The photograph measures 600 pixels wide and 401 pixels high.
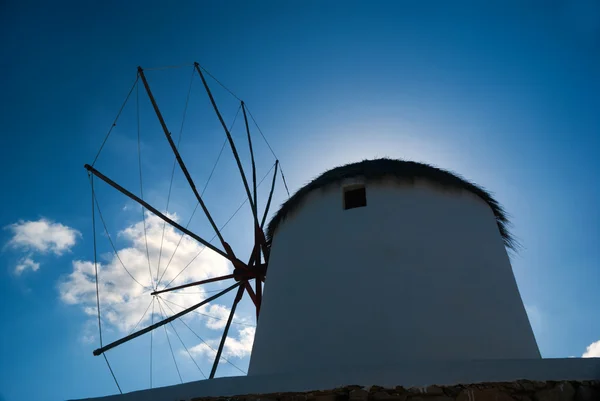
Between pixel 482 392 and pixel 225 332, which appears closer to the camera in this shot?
pixel 482 392

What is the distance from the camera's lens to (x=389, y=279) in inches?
196

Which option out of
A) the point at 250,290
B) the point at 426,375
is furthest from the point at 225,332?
the point at 426,375

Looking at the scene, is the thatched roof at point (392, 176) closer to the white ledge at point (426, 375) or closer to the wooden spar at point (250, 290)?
the wooden spar at point (250, 290)

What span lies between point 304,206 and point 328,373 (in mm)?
3210

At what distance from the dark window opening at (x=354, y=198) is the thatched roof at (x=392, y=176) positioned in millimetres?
242

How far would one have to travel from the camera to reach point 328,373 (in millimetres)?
A: 3686

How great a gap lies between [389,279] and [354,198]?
195 cm

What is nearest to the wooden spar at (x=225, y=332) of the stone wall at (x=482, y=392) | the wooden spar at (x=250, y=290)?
the wooden spar at (x=250, y=290)

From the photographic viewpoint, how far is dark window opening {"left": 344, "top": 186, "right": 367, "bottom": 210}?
657 cm

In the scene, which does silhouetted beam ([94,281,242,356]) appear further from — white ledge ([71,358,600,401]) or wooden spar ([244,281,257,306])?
white ledge ([71,358,600,401])

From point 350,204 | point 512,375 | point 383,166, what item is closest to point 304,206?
point 350,204

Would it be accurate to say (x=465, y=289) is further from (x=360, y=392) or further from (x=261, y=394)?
(x=261, y=394)

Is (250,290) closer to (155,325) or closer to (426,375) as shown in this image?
(155,325)

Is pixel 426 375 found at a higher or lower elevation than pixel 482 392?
higher
